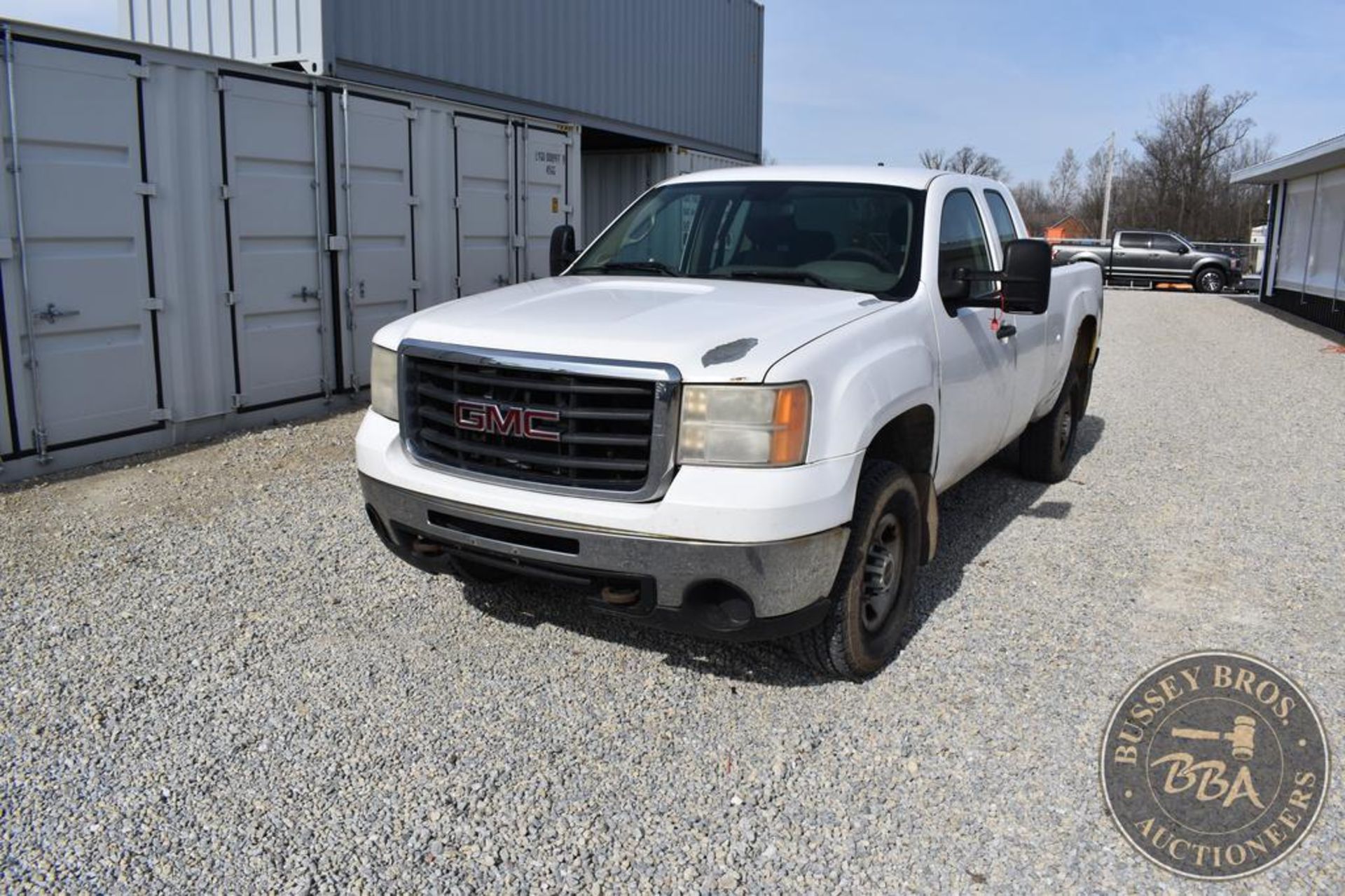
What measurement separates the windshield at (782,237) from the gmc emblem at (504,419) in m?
1.36

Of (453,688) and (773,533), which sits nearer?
(773,533)

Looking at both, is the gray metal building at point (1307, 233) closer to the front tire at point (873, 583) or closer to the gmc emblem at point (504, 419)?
the front tire at point (873, 583)

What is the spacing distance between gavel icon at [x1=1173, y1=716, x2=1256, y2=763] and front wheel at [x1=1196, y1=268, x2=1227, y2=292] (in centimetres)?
2950

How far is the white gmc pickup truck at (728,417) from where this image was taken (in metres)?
3.17

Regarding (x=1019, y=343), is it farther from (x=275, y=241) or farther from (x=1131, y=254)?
(x=1131, y=254)

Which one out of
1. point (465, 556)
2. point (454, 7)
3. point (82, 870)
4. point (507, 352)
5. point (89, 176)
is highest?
point (454, 7)

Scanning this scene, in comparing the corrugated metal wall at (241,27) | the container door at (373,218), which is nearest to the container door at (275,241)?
the container door at (373,218)

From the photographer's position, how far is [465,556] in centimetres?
Result: 355

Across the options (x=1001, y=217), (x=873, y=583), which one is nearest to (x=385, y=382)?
(x=873, y=583)

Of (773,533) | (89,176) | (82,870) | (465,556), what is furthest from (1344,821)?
(89,176)

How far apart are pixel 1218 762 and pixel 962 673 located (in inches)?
35.2

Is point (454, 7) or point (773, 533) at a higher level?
point (454, 7)

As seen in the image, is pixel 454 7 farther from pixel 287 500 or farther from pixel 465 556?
pixel 465 556

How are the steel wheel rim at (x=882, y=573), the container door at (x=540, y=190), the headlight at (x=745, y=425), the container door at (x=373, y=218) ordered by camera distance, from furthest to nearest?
1. the container door at (x=540, y=190)
2. the container door at (x=373, y=218)
3. the steel wheel rim at (x=882, y=573)
4. the headlight at (x=745, y=425)
